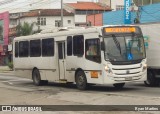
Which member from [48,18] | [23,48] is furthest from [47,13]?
[23,48]

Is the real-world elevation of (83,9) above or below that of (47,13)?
above

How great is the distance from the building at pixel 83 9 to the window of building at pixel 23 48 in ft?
198

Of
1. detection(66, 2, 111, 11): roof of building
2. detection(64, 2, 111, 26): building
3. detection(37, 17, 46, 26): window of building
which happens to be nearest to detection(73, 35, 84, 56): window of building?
detection(64, 2, 111, 26): building

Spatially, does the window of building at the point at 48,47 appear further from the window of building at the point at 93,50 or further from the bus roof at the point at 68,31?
the window of building at the point at 93,50

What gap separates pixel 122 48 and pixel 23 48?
327 inches

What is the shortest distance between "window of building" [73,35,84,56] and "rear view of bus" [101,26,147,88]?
154 centimetres

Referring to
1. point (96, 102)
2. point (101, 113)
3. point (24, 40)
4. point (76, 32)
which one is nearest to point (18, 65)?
point (24, 40)

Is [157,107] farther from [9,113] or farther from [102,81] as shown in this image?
[102,81]

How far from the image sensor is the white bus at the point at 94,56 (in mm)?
17750

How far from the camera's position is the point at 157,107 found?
40.9ft

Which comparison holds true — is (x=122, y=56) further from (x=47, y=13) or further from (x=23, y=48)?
(x=47, y=13)

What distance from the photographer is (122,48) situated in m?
17.9

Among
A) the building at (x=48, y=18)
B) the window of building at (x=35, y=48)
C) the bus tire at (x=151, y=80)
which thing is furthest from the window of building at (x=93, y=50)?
the building at (x=48, y=18)

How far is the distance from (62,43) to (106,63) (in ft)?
12.6
